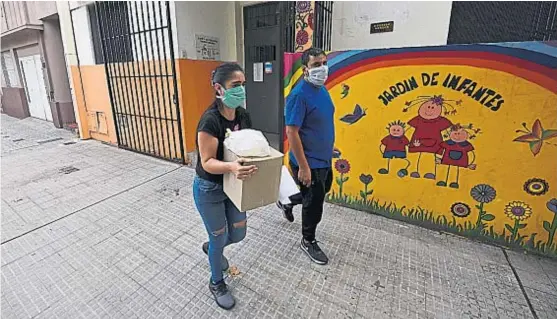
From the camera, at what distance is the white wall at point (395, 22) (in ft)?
11.6

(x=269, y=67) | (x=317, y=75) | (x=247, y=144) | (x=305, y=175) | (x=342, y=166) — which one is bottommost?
(x=342, y=166)

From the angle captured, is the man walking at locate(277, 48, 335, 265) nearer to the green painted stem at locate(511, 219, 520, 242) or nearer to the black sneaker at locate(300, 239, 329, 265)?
the black sneaker at locate(300, 239, 329, 265)

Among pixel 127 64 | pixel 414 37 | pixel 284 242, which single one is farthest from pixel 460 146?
pixel 127 64

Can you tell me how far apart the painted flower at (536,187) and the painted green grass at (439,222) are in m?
0.35

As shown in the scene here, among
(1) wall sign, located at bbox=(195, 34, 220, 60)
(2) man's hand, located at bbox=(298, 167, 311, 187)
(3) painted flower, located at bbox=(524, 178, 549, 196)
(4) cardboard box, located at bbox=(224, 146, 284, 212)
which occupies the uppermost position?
(1) wall sign, located at bbox=(195, 34, 220, 60)

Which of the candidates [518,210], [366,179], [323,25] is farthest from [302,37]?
[518,210]

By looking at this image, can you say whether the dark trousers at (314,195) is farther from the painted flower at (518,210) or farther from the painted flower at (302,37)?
the painted flower at (302,37)

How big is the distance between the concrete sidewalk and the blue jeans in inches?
15.0

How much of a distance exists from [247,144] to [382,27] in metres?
3.38

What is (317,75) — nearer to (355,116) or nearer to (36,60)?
(355,116)

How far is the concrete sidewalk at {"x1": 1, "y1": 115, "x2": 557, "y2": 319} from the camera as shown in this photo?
1789mm

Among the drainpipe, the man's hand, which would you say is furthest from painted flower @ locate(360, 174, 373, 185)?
the drainpipe

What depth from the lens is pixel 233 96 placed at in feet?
4.92

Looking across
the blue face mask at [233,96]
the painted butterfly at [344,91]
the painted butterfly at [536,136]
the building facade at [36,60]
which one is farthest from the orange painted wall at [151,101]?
→ the painted butterfly at [536,136]
